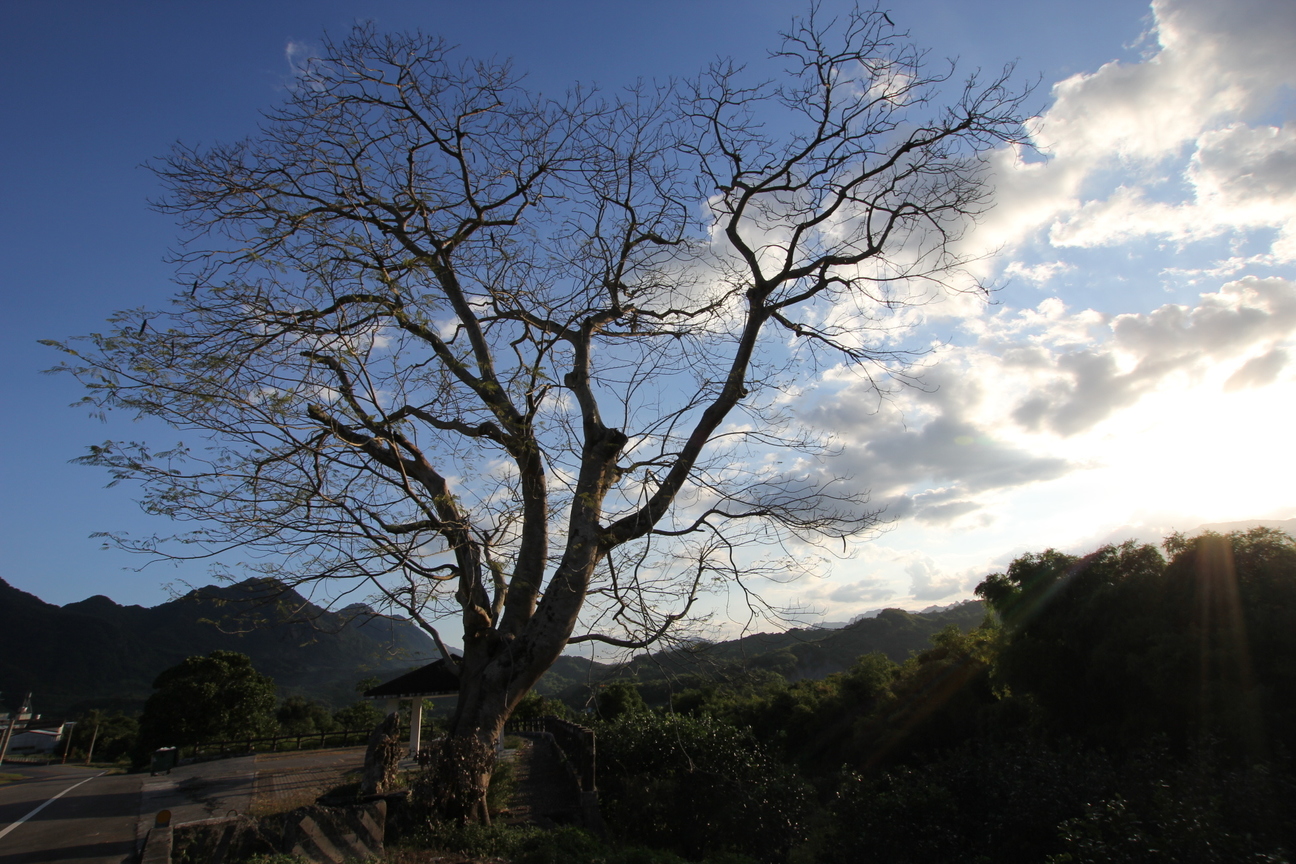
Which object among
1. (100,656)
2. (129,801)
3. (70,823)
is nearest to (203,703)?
(129,801)

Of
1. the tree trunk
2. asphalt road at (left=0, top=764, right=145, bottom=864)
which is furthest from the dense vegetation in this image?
asphalt road at (left=0, top=764, right=145, bottom=864)

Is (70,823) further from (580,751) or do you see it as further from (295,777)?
(580,751)

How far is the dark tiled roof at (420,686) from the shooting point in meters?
14.0

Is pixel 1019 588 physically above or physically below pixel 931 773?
above

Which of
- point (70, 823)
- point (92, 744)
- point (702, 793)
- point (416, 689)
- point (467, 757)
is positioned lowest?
point (92, 744)

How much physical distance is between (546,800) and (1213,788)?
8.09 metres

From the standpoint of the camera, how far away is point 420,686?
1416cm

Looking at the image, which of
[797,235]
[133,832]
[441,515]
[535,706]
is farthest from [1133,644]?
[535,706]

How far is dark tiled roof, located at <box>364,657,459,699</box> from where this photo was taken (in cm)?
1396

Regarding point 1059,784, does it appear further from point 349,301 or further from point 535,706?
point 535,706

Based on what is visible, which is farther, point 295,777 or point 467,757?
point 295,777

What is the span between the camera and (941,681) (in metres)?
16.5

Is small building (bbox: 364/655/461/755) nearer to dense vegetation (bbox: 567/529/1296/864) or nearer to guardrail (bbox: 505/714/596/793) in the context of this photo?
guardrail (bbox: 505/714/596/793)

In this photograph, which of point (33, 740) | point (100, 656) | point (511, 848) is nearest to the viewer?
point (511, 848)
